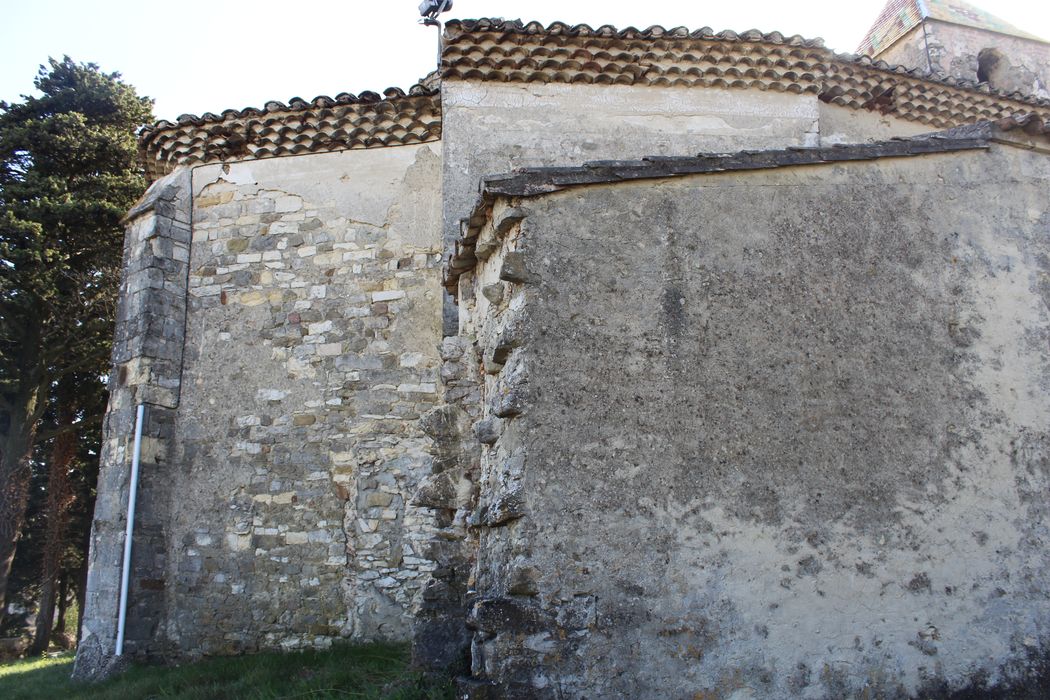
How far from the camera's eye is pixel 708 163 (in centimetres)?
436

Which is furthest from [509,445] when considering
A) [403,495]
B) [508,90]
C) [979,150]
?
[508,90]

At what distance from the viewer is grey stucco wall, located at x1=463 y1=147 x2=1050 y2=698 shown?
372 centimetres

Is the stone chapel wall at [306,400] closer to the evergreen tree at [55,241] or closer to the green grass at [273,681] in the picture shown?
the green grass at [273,681]

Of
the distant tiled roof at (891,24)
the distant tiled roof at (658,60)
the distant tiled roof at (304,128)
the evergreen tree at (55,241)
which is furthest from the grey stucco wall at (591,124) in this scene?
the distant tiled roof at (891,24)

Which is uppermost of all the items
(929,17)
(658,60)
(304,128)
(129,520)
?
(929,17)

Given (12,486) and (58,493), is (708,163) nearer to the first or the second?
(12,486)

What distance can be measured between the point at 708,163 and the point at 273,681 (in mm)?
4822

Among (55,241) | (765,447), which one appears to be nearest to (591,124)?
(765,447)

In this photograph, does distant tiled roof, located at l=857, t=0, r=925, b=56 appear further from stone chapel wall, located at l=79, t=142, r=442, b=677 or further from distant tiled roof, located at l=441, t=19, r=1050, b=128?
stone chapel wall, located at l=79, t=142, r=442, b=677

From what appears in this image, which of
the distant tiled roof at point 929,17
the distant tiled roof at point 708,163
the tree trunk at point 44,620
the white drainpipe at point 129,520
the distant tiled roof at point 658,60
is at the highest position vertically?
the distant tiled roof at point 929,17

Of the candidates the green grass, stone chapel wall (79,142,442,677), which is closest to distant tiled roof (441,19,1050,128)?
stone chapel wall (79,142,442,677)

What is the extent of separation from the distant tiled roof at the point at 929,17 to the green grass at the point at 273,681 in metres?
13.8

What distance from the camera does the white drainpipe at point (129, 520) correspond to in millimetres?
7672

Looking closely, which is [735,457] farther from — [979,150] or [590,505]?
[979,150]
